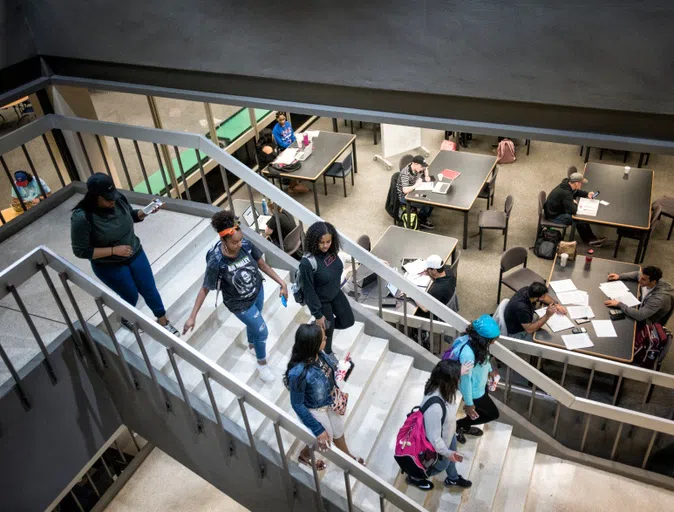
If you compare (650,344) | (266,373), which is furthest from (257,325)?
(650,344)

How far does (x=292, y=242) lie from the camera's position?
24.1ft

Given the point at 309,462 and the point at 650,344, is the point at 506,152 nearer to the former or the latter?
the point at 650,344

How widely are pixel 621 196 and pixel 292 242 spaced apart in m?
5.07

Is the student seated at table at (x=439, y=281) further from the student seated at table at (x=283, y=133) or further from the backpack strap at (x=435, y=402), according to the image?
the student seated at table at (x=283, y=133)

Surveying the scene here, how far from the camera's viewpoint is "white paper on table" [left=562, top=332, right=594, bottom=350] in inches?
246

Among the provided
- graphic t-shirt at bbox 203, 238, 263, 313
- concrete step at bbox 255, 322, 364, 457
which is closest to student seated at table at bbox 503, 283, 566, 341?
concrete step at bbox 255, 322, 364, 457

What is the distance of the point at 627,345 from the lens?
20.4 ft

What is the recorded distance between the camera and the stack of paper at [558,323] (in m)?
6.48

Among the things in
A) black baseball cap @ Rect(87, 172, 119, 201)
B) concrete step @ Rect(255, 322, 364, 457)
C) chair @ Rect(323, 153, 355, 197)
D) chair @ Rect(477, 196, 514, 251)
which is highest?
black baseball cap @ Rect(87, 172, 119, 201)

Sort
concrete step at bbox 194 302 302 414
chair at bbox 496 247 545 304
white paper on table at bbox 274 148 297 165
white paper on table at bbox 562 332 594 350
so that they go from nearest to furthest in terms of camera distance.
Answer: concrete step at bbox 194 302 302 414, white paper on table at bbox 562 332 594 350, chair at bbox 496 247 545 304, white paper on table at bbox 274 148 297 165

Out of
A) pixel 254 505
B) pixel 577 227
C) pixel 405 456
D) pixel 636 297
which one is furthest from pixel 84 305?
pixel 577 227

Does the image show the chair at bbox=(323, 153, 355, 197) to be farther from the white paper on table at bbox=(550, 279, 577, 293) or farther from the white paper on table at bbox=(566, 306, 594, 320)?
the white paper on table at bbox=(566, 306, 594, 320)

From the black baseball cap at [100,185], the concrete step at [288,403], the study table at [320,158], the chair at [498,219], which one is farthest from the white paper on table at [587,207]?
the black baseball cap at [100,185]

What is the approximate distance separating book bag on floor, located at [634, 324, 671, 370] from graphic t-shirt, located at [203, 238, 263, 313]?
4.38 meters
